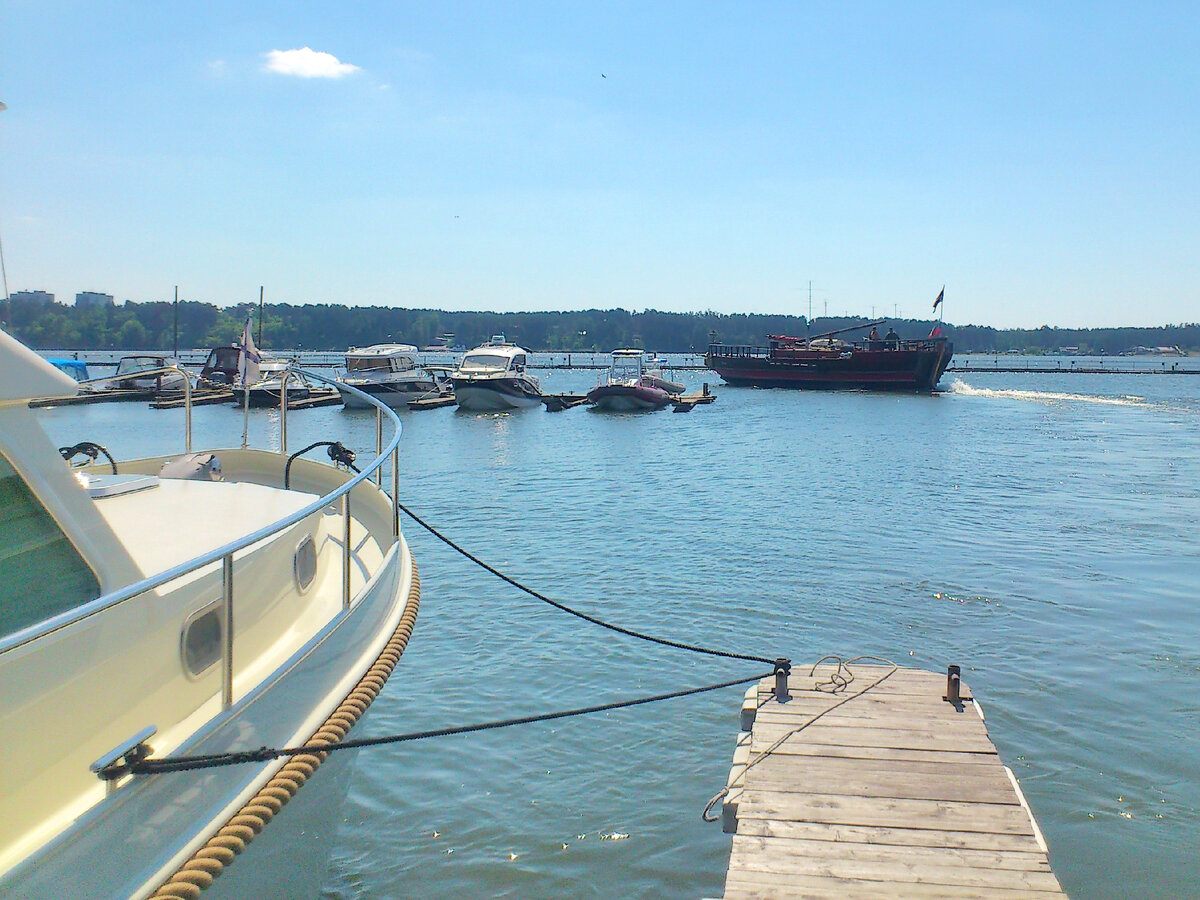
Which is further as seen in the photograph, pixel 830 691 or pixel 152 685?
pixel 830 691

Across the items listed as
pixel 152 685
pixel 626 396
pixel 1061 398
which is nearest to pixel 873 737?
pixel 152 685

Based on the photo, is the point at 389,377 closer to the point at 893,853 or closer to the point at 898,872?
the point at 893,853

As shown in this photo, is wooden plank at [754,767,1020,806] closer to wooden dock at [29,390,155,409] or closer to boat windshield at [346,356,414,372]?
wooden dock at [29,390,155,409]

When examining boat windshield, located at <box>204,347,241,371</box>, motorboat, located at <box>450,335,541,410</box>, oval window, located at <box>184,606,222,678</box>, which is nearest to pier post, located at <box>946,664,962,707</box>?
oval window, located at <box>184,606,222,678</box>

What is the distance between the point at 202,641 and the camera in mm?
4848

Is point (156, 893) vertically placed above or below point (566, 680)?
above

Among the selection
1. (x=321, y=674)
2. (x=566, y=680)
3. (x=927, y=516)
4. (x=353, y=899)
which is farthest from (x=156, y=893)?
(x=927, y=516)

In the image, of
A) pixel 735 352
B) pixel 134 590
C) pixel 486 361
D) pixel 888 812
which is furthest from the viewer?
pixel 735 352

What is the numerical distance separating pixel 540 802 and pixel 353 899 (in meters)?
1.73

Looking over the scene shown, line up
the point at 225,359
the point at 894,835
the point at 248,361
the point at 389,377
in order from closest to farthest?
the point at 894,835
the point at 248,361
the point at 389,377
the point at 225,359

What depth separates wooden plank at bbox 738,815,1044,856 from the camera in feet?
16.2

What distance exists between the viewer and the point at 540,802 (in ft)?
24.8

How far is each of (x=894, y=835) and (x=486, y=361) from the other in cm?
5229

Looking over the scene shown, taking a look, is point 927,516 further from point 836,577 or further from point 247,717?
point 247,717
